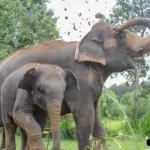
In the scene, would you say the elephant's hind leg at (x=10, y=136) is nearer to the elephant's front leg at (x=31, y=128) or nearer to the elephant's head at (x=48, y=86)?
the elephant's front leg at (x=31, y=128)

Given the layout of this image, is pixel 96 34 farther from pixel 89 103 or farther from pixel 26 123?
pixel 26 123

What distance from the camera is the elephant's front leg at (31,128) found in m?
5.62

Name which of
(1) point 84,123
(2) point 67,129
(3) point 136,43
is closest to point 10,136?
(1) point 84,123

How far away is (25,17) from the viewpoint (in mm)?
22141

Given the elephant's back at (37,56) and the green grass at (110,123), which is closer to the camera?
the green grass at (110,123)

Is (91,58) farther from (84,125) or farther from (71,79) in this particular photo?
(71,79)

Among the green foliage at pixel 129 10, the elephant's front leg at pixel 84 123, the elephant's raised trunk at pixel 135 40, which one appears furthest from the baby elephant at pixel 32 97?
the green foliage at pixel 129 10

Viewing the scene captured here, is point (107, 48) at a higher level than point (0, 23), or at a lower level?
lower

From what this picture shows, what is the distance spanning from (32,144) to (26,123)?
0.29 metres

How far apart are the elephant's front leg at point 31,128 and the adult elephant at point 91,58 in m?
1.35

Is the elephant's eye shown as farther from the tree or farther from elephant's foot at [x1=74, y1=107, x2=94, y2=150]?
the tree

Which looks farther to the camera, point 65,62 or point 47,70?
point 65,62

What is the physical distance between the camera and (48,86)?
19.1 feet

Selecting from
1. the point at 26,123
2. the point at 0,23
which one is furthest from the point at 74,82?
the point at 0,23
